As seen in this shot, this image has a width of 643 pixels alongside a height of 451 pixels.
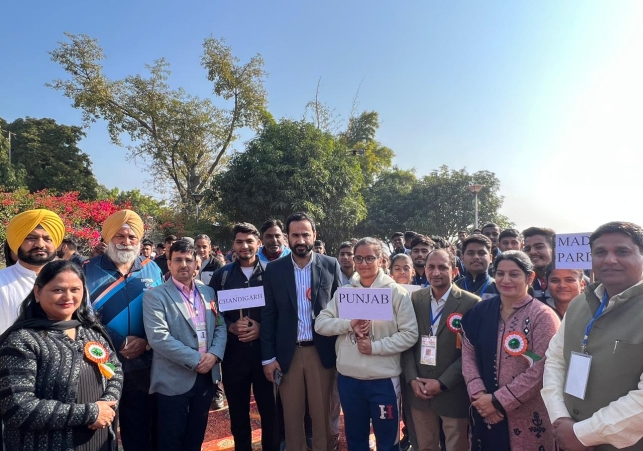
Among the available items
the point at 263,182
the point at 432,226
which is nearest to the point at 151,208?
the point at 263,182

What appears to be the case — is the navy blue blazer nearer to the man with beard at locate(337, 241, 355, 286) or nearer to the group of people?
the group of people

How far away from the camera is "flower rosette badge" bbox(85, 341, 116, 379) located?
2.53m

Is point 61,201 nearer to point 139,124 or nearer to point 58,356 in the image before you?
point 139,124

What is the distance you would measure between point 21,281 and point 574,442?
4.03 m

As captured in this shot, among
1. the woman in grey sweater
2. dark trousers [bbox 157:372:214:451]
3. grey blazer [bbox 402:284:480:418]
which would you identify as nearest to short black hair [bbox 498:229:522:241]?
grey blazer [bbox 402:284:480:418]

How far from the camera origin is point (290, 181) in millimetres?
17156

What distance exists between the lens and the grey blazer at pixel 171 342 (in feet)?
11.0

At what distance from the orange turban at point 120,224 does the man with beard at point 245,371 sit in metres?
0.99

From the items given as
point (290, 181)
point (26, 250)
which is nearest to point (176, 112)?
point (290, 181)

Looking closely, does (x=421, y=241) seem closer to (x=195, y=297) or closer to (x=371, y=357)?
(x=371, y=357)

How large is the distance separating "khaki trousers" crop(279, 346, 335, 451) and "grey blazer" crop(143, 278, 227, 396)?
0.71 metres

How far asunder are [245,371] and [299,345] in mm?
703

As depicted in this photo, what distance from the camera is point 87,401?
247 cm

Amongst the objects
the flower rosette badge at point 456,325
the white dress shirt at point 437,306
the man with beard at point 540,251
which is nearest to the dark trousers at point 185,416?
the white dress shirt at point 437,306
